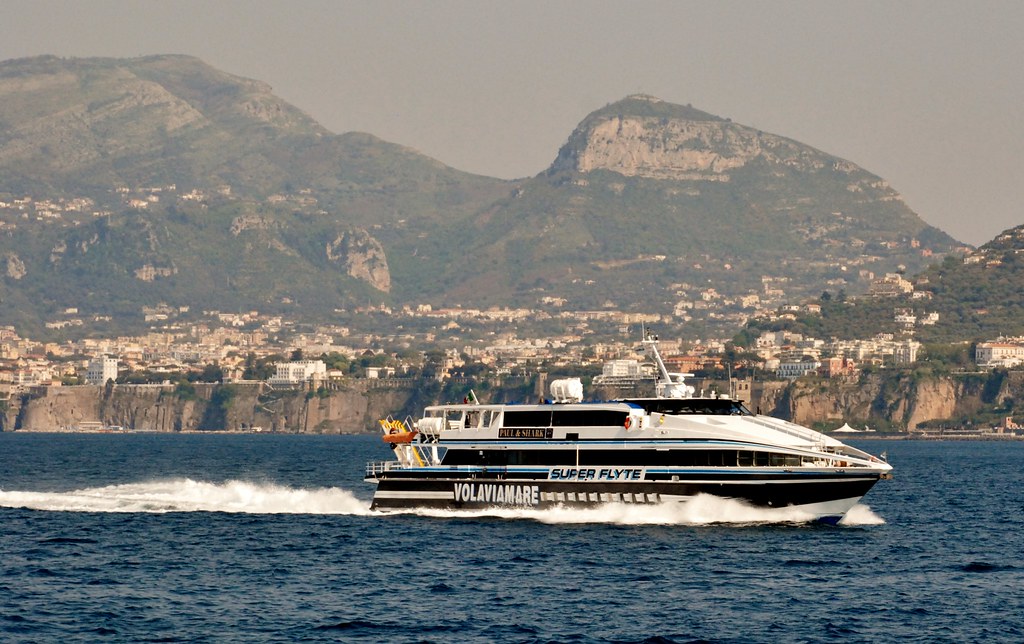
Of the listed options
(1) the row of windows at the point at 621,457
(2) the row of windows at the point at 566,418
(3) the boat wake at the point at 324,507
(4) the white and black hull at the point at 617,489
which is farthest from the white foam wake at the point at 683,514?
(2) the row of windows at the point at 566,418

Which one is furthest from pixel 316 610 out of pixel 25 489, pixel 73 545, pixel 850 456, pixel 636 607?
pixel 25 489

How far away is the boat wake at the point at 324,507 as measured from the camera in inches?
2454

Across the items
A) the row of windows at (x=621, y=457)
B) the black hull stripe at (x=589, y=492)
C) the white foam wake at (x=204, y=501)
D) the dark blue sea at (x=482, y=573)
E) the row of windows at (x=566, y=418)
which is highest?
the row of windows at (x=566, y=418)

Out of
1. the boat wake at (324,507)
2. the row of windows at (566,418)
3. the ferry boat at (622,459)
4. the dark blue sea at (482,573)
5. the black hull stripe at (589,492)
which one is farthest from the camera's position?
the row of windows at (566,418)

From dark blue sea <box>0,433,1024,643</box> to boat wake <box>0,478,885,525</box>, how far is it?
0.11 metres

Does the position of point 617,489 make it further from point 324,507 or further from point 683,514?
point 324,507

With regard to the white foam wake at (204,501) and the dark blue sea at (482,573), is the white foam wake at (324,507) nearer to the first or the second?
the white foam wake at (204,501)

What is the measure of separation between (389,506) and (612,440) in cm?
997

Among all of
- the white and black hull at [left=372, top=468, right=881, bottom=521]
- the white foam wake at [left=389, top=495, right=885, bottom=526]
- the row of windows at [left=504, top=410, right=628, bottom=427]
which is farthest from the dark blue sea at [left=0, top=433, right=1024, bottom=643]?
the row of windows at [left=504, top=410, right=628, bottom=427]

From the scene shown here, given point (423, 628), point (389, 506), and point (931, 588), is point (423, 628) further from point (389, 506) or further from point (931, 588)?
point (389, 506)

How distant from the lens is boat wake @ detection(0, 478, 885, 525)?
205ft

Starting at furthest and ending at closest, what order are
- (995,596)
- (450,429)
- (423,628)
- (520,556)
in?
(450,429), (520,556), (995,596), (423,628)

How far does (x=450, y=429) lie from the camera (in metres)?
67.9

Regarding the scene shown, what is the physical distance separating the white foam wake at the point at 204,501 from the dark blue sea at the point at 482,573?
0.16 m
